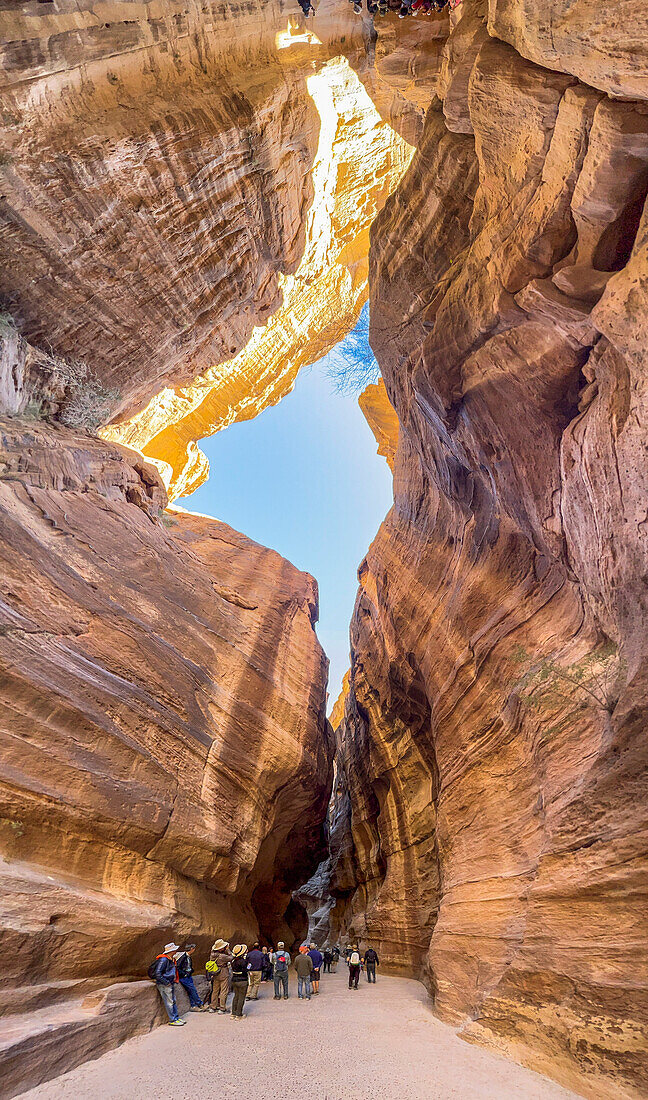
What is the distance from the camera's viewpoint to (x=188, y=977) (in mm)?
7441

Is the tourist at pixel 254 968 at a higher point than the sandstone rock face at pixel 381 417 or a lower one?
lower

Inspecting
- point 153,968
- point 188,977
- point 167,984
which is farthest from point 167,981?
point 188,977

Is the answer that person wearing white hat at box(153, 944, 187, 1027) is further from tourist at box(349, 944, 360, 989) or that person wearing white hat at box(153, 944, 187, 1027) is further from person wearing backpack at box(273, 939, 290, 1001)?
Answer: tourist at box(349, 944, 360, 989)

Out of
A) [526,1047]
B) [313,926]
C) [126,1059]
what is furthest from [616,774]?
[313,926]

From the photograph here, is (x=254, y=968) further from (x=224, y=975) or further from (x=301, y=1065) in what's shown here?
(x=301, y=1065)

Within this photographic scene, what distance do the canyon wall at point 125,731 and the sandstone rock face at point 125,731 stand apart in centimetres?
3

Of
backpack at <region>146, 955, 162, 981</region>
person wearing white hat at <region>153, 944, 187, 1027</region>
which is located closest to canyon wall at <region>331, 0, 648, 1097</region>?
person wearing white hat at <region>153, 944, 187, 1027</region>

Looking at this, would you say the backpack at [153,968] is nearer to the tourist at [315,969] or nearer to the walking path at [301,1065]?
the walking path at [301,1065]

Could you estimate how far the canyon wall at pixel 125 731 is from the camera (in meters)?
6.68

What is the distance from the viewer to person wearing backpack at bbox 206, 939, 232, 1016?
25.6ft

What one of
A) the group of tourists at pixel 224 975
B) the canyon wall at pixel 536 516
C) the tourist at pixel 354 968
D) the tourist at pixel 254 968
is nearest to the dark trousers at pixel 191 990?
the group of tourists at pixel 224 975

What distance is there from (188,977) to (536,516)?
8793 millimetres

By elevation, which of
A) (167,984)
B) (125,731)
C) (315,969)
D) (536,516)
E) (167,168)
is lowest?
(315,969)

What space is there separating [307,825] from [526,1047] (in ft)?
33.2
